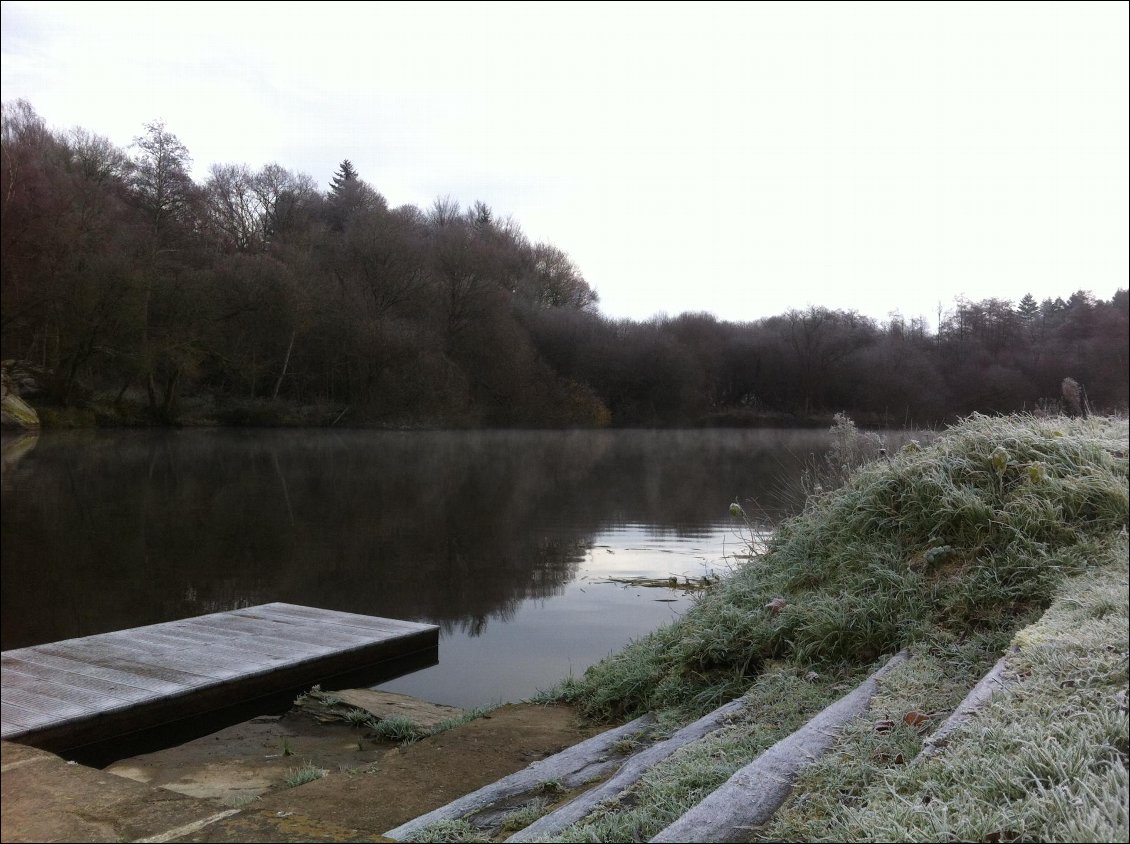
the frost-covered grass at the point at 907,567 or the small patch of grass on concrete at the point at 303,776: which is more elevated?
the frost-covered grass at the point at 907,567

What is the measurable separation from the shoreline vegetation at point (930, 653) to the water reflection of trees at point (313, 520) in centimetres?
179

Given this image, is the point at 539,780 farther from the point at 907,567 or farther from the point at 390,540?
the point at 390,540

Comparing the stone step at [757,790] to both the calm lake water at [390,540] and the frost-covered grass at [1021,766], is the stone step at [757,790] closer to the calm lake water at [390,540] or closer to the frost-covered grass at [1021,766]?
the frost-covered grass at [1021,766]

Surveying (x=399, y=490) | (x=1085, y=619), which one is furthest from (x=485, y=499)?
(x=1085, y=619)

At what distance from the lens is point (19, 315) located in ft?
3.54

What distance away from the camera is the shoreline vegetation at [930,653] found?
2.11 meters

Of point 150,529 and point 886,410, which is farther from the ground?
point 886,410

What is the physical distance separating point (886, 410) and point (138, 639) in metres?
6.56

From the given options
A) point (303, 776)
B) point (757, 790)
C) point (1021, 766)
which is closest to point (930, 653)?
point (757, 790)

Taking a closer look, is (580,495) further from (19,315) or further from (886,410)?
(19,315)

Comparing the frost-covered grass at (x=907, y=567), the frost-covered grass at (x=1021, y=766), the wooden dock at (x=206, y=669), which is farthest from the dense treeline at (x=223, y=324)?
the wooden dock at (x=206, y=669)

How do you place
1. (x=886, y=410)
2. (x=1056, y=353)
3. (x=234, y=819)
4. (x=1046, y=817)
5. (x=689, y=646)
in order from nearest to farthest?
1. (x=234, y=819)
2. (x=1046, y=817)
3. (x=1056, y=353)
4. (x=689, y=646)
5. (x=886, y=410)

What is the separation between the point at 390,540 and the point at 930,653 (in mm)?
11074

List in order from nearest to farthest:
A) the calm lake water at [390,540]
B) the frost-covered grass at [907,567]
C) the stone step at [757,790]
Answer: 1. the calm lake water at [390,540]
2. the stone step at [757,790]
3. the frost-covered grass at [907,567]
